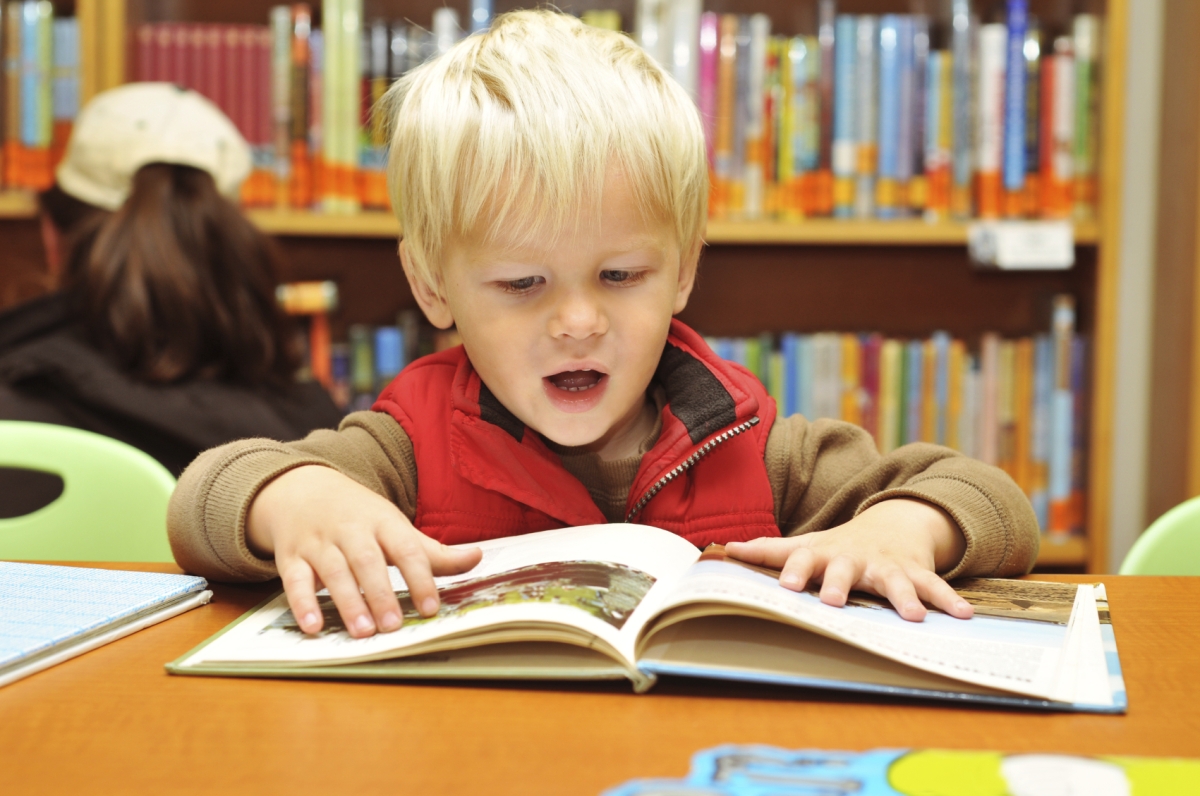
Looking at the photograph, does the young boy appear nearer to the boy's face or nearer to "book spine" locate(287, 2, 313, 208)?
the boy's face

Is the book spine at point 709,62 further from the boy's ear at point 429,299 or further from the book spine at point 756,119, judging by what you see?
the boy's ear at point 429,299

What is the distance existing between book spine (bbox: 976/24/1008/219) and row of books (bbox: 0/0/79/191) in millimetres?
1487

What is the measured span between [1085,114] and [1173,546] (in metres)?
1.05

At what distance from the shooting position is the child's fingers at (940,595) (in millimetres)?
545

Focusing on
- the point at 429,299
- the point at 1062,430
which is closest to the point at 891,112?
the point at 1062,430

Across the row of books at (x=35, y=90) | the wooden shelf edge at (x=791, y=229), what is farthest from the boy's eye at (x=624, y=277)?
the row of books at (x=35, y=90)

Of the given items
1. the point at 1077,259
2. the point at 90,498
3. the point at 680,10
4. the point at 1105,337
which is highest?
the point at 680,10

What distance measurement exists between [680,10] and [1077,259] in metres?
0.82

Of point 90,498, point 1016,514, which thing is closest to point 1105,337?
point 1016,514

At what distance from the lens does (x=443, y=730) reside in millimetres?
416

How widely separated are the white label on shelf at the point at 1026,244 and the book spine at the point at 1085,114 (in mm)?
70

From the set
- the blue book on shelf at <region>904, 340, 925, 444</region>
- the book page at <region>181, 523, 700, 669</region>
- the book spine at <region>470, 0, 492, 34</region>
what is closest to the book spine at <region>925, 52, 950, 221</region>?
the blue book on shelf at <region>904, 340, 925, 444</region>

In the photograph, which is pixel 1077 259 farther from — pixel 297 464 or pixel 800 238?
pixel 297 464

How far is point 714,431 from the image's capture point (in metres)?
0.78
